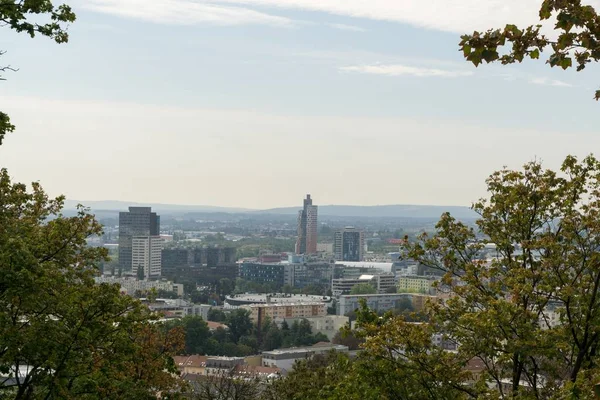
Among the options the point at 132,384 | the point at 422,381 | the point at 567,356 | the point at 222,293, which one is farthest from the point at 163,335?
the point at 222,293

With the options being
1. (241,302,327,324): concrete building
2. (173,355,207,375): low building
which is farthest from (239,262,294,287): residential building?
(173,355,207,375): low building

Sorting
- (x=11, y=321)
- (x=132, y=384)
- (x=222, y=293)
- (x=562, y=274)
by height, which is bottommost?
(x=222, y=293)

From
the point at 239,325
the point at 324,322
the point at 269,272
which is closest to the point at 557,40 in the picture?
the point at 239,325

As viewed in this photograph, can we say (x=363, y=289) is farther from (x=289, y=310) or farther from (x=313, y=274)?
(x=313, y=274)

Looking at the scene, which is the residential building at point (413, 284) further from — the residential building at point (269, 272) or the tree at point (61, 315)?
the tree at point (61, 315)

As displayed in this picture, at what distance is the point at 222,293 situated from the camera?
12194 centimetres

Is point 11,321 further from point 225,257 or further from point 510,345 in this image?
point 225,257

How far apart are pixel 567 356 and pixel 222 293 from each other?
11409 centimetres

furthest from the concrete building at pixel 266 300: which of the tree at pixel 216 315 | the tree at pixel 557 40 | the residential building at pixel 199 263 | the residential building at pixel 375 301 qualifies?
the tree at pixel 557 40

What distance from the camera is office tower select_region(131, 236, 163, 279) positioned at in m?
151

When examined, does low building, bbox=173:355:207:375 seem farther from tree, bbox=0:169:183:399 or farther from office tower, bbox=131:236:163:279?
office tower, bbox=131:236:163:279

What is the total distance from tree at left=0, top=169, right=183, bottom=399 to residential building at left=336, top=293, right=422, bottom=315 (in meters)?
90.0

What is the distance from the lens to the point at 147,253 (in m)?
152

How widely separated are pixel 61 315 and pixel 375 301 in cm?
9984
